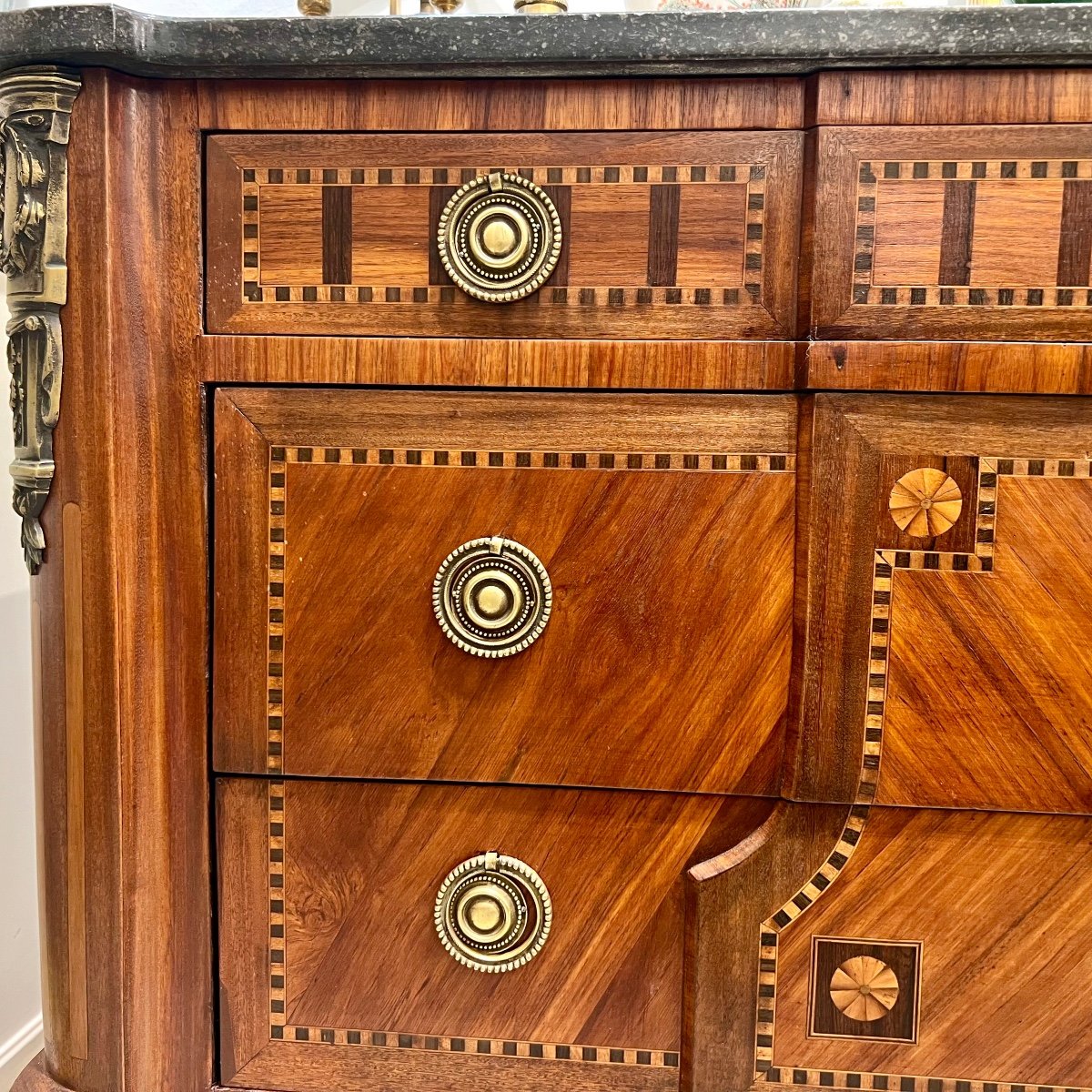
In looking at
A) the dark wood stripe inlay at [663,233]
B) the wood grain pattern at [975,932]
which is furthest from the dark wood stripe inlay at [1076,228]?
the wood grain pattern at [975,932]

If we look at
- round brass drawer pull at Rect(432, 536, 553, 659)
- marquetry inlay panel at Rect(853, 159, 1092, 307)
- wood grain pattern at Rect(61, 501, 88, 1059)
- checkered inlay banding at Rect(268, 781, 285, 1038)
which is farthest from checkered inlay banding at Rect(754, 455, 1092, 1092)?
wood grain pattern at Rect(61, 501, 88, 1059)

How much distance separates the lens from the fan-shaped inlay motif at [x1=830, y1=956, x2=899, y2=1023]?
0.61 meters

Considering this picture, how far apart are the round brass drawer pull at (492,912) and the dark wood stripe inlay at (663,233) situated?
0.39 m

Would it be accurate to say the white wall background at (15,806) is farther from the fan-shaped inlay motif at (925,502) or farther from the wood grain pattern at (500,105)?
the fan-shaped inlay motif at (925,502)

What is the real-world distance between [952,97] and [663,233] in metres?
0.18

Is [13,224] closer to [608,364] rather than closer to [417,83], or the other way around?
[417,83]

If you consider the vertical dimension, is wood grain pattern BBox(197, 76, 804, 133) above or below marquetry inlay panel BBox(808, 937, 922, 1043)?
above

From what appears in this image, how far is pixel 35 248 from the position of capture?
0.57 meters

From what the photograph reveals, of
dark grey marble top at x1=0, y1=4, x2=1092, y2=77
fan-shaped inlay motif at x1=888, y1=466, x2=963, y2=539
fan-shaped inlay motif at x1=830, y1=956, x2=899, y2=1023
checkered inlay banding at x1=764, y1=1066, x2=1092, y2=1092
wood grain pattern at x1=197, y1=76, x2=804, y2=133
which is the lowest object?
checkered inlay banding at x1=764, y1=1066, x2=1092, y2=1092

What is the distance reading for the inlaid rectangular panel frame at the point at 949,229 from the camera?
557mm

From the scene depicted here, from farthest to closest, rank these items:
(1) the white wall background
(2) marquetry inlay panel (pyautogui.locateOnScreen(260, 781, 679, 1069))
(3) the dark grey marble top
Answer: (1) the white wall background → (2) marquetry inlay panel (pyautogui.locateOnScreen(260, 781, 679, 1069)) → (3) the dark grey marble top

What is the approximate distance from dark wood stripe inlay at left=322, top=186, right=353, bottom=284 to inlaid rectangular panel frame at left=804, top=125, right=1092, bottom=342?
28cm

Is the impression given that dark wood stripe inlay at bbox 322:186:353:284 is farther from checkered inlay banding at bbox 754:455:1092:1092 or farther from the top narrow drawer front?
checkered inlay banding at bbox 754:455:1092:1092

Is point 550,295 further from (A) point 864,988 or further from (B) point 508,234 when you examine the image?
(A) point 864,988
